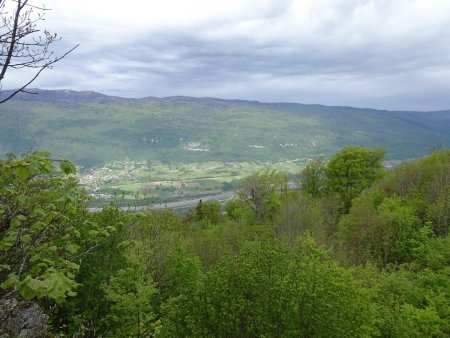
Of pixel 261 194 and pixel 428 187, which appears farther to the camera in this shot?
pixel 261 194

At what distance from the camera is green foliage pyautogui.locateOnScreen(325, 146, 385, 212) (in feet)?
221

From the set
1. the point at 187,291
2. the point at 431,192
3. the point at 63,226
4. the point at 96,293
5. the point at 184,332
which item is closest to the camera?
the point at 63,226

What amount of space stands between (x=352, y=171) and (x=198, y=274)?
160 feet

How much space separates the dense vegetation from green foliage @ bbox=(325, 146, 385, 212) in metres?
21.2

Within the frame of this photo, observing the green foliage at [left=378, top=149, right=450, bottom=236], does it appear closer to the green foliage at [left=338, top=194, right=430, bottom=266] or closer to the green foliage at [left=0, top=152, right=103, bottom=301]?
the green foliage at [left=338, top=194, right=430, bottom=266]

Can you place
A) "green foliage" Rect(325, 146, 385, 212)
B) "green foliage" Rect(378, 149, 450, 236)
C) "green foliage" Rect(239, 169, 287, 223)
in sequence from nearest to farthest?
"green foliage" Rect(378, 149, 450, 236) → "green foliage" Rect(239, 169, 287, 223) → "green foliage" Rect(325, 146, 385, 212)

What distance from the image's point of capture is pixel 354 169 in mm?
67688

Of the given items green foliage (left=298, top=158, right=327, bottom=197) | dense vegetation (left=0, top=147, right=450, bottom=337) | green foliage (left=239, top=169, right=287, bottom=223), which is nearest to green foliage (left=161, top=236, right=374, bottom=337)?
dense vegetation (left=0, top=147, right=450, bottom=337)

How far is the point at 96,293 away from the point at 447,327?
19.0 m

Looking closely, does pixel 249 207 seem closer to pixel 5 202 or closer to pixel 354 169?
pixel 354 169

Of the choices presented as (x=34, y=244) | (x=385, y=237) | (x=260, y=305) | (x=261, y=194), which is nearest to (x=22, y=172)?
(x=34, y=244)

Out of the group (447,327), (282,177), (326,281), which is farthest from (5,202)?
(282,177)

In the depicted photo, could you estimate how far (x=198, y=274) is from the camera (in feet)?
→ 83.3

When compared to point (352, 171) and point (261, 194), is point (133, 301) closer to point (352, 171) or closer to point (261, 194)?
point (261, 194)
